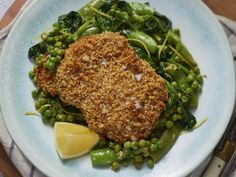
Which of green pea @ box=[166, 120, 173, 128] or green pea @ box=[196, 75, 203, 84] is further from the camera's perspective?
green pea @ box=[196, 75, 203, 84]

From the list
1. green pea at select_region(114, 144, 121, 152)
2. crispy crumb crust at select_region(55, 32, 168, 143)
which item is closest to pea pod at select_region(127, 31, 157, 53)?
crispy crumb crust at select_region(55, 32, 168, 143)

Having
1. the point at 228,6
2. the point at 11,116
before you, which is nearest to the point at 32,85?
the point at 11,116

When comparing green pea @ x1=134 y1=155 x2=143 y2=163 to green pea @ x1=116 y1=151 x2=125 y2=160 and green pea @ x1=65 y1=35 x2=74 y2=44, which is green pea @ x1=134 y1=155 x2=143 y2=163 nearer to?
green pea @ x1=116 y1=151 x2=125 y2=160

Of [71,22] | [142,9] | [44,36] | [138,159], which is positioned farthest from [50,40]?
[138,159]

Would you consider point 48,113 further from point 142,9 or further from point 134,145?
point 142,9

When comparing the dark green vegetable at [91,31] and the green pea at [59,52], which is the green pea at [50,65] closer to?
the green pea at [59,52]
